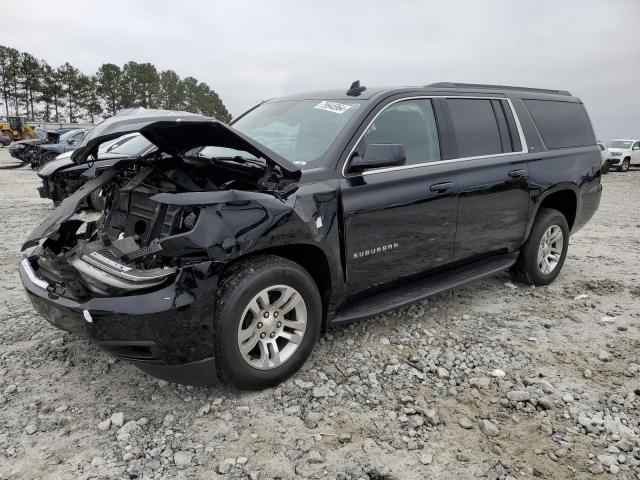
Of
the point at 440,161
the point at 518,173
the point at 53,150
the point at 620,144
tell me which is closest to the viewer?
the point at 440,161

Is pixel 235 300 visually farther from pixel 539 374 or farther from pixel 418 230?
pixel 539 374

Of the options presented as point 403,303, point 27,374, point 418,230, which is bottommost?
point 27,374

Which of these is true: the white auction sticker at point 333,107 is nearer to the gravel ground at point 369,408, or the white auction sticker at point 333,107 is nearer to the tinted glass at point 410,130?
the tinted glass at point 410,130

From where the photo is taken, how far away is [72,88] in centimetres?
6675

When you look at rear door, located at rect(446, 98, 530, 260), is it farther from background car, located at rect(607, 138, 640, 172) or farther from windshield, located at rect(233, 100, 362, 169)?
background car, located at rect(607, 138, 640, 172)

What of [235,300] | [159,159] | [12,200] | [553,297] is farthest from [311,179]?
[12,200]

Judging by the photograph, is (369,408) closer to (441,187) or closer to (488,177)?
(441,187)

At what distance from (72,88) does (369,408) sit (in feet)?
247

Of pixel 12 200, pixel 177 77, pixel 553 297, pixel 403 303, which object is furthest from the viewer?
pixel 177 77

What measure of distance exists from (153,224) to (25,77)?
7478 centimetres

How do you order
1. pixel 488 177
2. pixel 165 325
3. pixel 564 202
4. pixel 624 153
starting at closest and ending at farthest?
pixel 165 325 → pixel 488 177 → pixel 564 202 → pixel 624 153

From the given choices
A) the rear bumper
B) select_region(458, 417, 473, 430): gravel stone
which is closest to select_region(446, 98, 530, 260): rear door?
select_region(458, 417, 473, 430): gravel stone

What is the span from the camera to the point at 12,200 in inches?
409

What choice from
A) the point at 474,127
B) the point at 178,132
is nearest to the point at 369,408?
the point at 178,132
